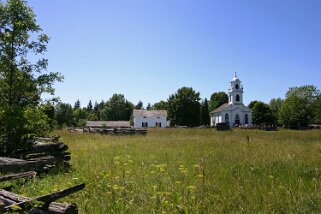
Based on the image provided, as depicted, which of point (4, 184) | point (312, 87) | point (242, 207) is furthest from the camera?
point (312, 87)

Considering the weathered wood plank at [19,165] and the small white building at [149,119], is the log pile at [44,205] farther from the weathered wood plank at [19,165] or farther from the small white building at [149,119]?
the small white building at [149,119]

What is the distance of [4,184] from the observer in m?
7.77

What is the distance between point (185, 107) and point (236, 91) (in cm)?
1505

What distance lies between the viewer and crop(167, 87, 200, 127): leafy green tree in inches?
3794

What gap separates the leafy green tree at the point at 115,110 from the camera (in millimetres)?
129375

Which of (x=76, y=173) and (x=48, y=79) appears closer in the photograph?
(x=76, y=173)

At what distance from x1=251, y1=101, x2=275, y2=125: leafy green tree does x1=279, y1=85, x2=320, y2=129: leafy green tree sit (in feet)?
30.5

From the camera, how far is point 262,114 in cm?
10100

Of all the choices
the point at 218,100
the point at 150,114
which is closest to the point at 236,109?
the point at 150,114

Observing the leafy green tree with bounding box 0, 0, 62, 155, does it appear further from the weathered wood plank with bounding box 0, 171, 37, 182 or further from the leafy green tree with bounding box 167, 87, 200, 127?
the leafy green tree with bounding box 167, 87, 200, 127

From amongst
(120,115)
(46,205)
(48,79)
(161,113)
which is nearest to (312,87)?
(161,113)

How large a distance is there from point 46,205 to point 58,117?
103052mm

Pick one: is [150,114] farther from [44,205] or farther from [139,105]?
[44,205]

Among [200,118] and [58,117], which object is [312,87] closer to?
[200,118]
